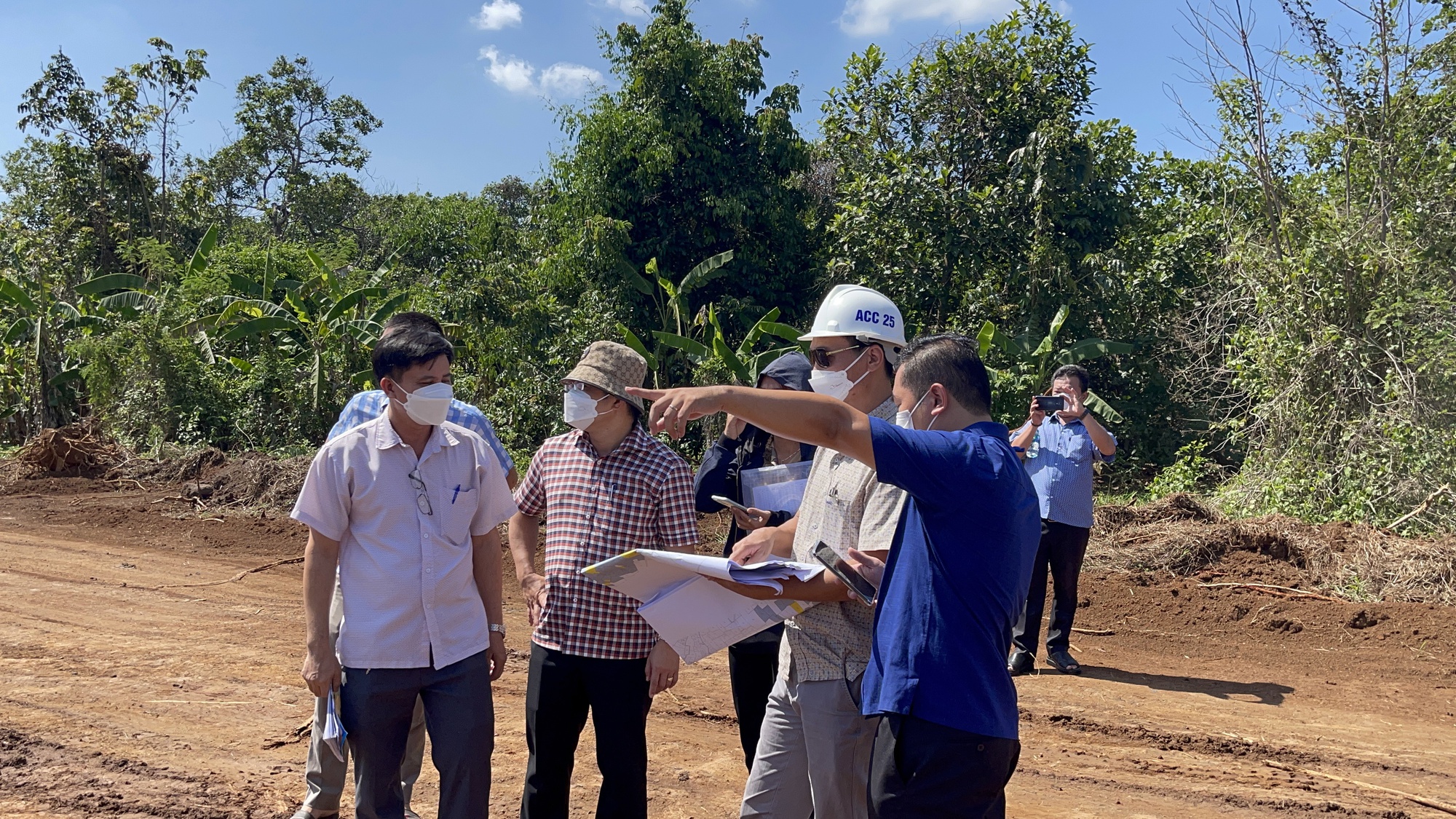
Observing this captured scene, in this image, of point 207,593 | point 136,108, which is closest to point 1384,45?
point 207,593

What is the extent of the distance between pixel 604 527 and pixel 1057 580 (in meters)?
4.40

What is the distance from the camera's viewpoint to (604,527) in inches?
151

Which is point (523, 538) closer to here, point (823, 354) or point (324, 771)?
point (324, 771)

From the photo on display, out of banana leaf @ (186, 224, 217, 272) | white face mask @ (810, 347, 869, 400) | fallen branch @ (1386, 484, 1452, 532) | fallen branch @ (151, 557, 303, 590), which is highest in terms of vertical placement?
banana leaf @ (186, 224, 217, 272)

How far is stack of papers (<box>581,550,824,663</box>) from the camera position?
2.95 meters

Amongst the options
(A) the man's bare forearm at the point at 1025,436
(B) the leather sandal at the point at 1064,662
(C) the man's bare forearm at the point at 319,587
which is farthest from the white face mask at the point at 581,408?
(B) the leather sandal at the point at 1064,662

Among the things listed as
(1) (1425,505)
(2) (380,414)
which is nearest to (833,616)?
(2) (380,414)

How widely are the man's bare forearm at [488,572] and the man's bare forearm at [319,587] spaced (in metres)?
0.48

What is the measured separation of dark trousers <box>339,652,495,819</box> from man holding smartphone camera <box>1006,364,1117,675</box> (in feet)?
15.1

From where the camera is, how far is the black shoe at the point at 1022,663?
722 cm

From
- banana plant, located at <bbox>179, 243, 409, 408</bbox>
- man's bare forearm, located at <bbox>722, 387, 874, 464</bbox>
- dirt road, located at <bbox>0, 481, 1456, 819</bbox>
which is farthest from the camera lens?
banana plant, located at <bbox>179, 243, 409, 408</bbox>

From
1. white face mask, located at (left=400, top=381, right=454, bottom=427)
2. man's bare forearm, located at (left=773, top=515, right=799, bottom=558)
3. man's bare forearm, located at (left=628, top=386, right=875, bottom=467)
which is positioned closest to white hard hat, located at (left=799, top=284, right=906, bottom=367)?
man's bare forearm, located at (left=773, top=515, right=799, bottom=558)

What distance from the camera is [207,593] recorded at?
9320 millimetres

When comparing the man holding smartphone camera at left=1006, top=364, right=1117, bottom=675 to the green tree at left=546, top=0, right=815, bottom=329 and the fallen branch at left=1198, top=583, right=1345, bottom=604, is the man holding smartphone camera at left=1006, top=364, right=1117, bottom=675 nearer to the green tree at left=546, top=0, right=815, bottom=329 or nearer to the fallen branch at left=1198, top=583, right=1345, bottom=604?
the fallen branch at left=1198, top=583, right=1345, bottom=604
